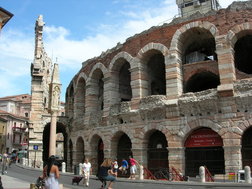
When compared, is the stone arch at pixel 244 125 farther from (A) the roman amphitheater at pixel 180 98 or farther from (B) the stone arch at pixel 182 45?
(B) the stone arch at pixel 182 45

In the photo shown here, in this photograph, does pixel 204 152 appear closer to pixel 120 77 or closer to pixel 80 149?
pixel 120 77

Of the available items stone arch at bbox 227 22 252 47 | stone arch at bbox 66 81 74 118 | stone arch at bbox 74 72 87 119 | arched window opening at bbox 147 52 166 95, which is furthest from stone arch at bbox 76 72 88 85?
stone arch at bbox 227 22 252 47

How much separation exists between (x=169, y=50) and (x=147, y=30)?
268 centimetres

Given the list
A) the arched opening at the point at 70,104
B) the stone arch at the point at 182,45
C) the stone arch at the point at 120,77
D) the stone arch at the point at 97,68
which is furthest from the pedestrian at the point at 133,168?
the arched opening at the point at 70,104

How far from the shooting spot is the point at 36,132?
28.5m

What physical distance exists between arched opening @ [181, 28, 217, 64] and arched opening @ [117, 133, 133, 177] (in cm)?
735

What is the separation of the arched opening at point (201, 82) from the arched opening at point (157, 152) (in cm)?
379

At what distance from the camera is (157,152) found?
66.7ft

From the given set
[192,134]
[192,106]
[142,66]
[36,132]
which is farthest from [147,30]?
[36,132]

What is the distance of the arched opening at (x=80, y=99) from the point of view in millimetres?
28312

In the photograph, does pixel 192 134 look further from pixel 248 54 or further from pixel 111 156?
pixel 248 54

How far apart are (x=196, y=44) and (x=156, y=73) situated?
3.89 m

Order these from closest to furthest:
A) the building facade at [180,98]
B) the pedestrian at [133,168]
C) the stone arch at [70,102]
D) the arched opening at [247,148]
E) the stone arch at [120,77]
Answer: the arched opening at [247,148] < the building facade at [180,98] < the pedestrian at [133,168] < the stone arch at [120,77] < the stone arch at [70,102]

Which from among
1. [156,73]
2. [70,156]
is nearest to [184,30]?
[156,73]
